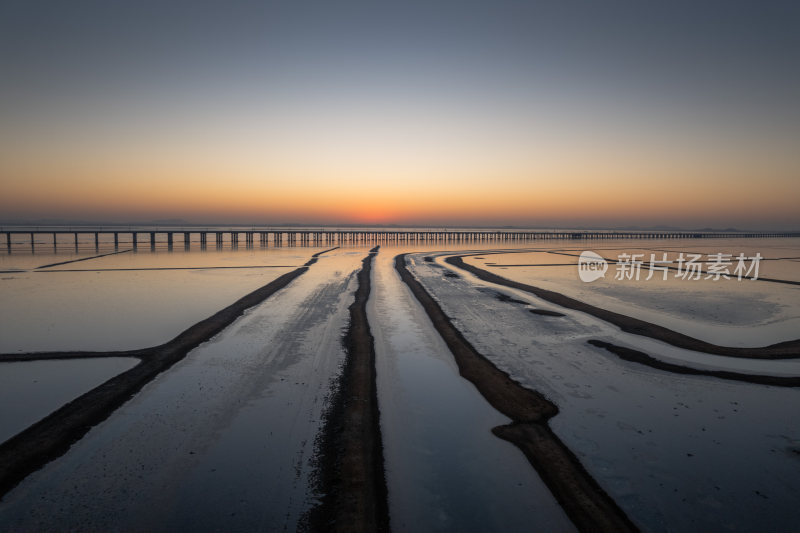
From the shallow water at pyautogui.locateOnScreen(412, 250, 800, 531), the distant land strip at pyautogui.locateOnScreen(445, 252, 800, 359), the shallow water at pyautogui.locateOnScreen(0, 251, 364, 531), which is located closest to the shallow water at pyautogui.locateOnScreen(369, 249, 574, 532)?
the shallow water at pyautogui.locateOnScreen(412, 250, 800, 531)

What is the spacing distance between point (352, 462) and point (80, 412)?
6.28 metres

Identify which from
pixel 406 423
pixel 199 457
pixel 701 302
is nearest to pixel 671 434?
pixel 406 423

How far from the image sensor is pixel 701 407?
9383 mm

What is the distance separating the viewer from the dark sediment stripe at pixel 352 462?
5723 mm

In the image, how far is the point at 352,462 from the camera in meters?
7.09

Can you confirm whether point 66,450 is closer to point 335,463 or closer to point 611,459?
point 335,463

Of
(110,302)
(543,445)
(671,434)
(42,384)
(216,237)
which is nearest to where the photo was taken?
(543,445)

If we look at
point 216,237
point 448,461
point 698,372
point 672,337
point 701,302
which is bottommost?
point 448,461

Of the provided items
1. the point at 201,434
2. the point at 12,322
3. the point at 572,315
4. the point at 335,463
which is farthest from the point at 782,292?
the point at 12,322

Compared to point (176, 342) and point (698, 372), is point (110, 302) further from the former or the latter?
point (698, 372)

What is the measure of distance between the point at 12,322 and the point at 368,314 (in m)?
14.2

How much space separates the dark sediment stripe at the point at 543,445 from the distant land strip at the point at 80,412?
26.7ft

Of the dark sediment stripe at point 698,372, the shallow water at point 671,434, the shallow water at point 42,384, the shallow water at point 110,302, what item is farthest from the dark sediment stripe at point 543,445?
the shallow water at point 110,302

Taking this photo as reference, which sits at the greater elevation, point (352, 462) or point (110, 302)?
point (110, 302)
